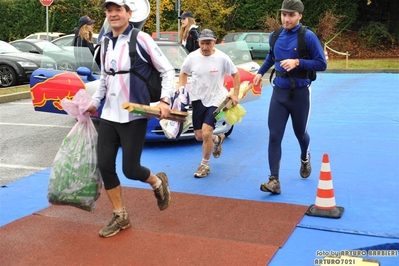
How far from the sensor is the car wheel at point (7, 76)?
16312 mm

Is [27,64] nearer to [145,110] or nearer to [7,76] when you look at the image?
[7,76]

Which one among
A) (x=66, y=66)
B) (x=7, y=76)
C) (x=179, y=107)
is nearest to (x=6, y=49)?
(x=7, y=76)

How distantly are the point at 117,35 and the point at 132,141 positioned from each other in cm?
92

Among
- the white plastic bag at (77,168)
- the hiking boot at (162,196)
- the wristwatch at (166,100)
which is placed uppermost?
the wristwatch at (166,100)

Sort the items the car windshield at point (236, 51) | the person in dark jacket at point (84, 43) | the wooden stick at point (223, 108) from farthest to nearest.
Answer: the car windshield at point (236, 51)
the person in dark jacket at point (84, 43)
the wooden stick at point (223, 108)

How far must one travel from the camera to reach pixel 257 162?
736 centimetres

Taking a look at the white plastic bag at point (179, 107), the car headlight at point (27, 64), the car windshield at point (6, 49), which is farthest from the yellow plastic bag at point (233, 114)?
the car windshield at point (6, 49)

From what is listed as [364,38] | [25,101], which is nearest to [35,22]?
[364,38]

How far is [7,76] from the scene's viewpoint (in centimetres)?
1641

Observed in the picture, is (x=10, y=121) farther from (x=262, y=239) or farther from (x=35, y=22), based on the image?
(x=35, y=22)

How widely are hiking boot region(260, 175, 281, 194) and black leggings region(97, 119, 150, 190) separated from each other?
1621mm

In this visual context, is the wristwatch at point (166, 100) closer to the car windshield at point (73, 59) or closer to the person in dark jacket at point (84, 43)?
the car windshield at point (73, 59)

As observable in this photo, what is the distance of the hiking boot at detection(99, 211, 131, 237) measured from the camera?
4723mm

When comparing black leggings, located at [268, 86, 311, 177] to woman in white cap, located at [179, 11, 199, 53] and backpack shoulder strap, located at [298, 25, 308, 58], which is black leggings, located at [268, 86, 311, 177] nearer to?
backpack shoulder strap, located at [298, 25, 308, 58]
